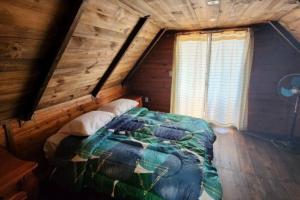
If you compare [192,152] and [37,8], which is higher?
[37,8]

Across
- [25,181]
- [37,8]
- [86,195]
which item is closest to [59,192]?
[86,195]

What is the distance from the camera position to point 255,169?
8.36 feet

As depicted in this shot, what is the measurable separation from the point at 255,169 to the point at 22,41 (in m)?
3.03

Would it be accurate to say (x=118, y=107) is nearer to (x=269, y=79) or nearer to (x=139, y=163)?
(x=139, y=163)

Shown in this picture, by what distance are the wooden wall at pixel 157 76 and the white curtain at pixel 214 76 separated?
182mm

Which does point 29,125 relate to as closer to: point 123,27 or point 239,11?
point 123,27

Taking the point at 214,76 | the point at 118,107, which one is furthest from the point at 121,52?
the point at 214,76

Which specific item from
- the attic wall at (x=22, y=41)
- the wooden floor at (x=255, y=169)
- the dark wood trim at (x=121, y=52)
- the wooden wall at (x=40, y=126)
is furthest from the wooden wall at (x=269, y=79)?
the attic wall at (x=22, y=41)

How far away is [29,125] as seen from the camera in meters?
2.02

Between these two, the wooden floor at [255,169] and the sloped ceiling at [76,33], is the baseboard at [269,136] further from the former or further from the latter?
the sloped ceiling at [76,33]

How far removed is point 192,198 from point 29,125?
1.83 meters

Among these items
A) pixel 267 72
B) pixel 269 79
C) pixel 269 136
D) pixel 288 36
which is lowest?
pixel 269 136

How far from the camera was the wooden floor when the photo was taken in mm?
2119

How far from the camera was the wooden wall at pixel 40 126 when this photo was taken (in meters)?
1.93
